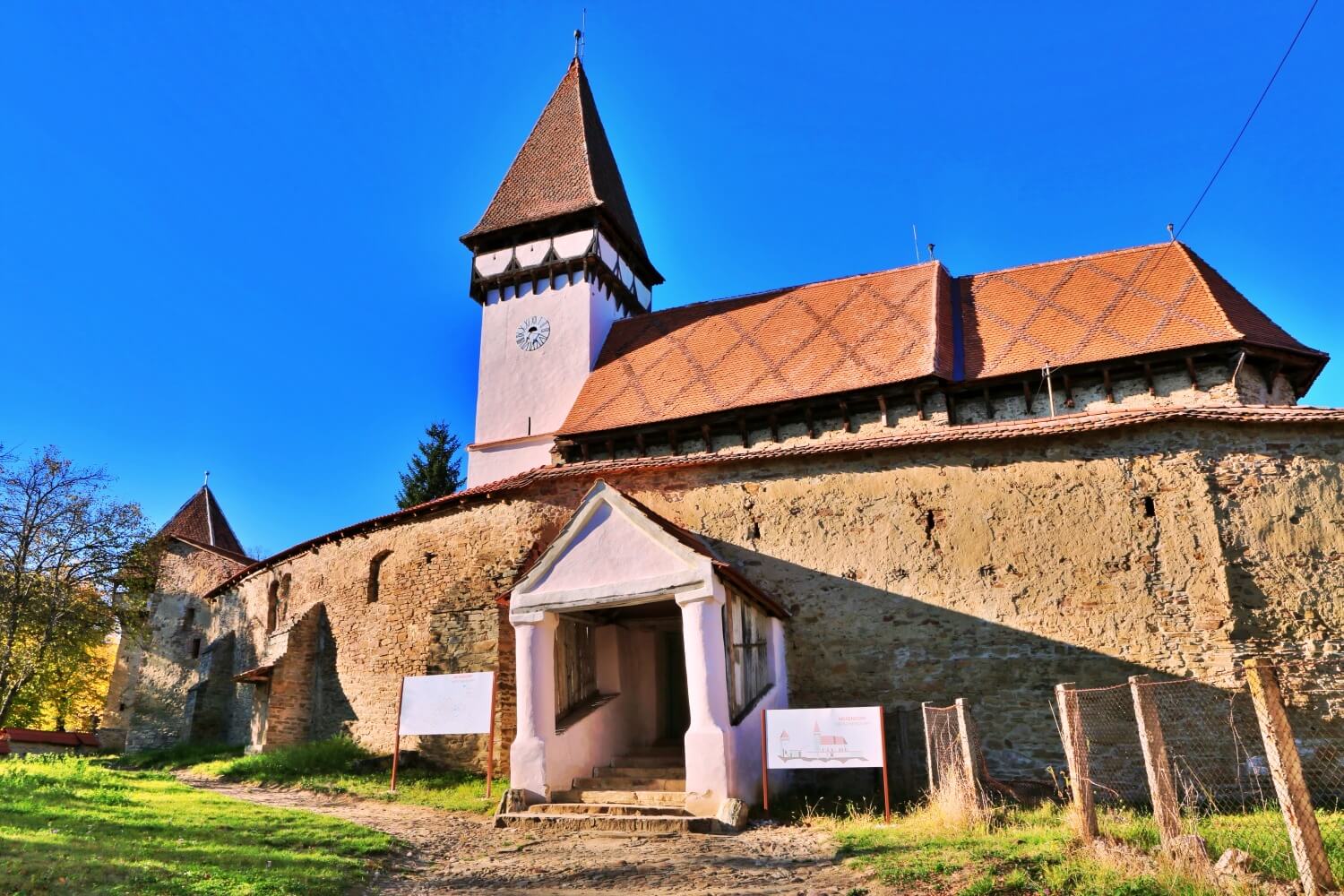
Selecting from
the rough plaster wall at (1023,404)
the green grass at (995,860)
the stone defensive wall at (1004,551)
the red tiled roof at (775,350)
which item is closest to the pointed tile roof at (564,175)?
the red tiled roof at (775,350)

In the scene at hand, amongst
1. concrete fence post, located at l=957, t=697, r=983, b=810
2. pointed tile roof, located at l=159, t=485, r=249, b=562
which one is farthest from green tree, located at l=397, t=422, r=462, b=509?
concrete fence post, located at l=957, t=697, r=983, b=810

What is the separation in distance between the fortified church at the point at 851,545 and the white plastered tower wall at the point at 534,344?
70.9 inches

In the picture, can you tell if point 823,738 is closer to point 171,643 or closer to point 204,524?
point 171,643

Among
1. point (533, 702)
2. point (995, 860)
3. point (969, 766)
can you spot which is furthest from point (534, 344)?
point (995, 860)

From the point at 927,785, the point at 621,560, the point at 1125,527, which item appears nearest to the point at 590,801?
the point at 621,560

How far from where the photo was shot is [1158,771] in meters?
6.34

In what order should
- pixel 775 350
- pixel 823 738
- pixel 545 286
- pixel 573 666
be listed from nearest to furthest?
pixel 823 738 → pixel 573 666 → pixel 775 350 → pixel 545 286

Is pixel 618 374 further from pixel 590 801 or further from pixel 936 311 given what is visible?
pixel 590 801

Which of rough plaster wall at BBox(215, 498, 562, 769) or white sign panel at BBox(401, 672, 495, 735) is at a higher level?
rough plaster wall at BBox(215, 498, 562, 769)

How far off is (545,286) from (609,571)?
558 inches

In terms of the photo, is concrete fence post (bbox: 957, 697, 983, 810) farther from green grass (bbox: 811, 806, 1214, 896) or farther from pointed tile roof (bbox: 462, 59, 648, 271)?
pointed tile roof (bbox: 462, 59, 648, 271)

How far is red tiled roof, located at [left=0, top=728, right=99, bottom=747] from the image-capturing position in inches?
979

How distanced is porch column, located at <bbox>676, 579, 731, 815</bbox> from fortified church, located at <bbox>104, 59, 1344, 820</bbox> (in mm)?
36

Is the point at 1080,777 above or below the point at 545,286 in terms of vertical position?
below
